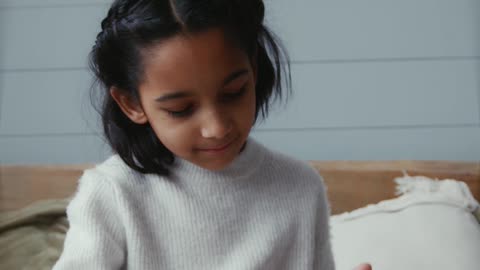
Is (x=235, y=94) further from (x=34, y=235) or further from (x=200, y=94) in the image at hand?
(x=34, y=235)

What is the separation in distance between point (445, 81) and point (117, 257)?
1.07 m

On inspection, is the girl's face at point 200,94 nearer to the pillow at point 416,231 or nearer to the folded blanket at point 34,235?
the pillow at point 416,231

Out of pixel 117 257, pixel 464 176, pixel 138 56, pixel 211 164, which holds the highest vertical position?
pixel 138 56

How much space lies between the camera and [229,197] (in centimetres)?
83

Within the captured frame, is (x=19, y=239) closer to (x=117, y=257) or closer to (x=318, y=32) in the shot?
(x=117, y=257)

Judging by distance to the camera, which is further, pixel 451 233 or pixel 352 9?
pixel 352 9

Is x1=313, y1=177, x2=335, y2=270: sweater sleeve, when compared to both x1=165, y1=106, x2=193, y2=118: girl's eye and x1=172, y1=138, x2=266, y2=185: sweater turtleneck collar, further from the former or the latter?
x1=165, y1=106, x2=193, y2=118: girl's eye

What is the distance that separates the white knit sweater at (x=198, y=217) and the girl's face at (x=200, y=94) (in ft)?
0.38

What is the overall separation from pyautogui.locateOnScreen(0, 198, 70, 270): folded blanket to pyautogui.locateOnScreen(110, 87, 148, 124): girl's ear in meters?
0.66

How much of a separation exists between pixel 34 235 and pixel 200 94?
0.86m

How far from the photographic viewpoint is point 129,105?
2.42 feet

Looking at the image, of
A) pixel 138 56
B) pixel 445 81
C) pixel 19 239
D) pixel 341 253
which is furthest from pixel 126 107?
pixel 445 81

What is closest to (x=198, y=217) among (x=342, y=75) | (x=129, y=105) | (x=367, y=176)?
(x=129, y=105)

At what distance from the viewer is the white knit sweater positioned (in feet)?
2.54
